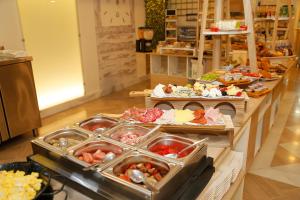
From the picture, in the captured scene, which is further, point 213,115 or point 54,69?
point 54,69

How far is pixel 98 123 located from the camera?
1415mm

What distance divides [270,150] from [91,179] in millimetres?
2565

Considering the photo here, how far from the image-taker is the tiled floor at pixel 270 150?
7.49ft

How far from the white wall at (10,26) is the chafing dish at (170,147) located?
10.9 ft

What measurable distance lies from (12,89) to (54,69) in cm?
131

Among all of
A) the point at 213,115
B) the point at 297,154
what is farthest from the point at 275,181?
the point at 213,115

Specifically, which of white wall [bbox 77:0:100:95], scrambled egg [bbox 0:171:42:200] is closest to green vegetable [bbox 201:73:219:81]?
scrambled egg [bbox 0:171:42:200]

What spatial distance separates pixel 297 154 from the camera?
2859 millimetres

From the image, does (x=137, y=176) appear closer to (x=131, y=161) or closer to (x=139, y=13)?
(x=131, y=161)

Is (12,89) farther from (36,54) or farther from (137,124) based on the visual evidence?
(137,124)

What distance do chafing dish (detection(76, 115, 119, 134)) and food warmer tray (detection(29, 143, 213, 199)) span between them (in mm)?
266

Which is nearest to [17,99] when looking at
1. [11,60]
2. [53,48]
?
[11,60]

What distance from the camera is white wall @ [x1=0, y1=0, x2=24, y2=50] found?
3.53 m

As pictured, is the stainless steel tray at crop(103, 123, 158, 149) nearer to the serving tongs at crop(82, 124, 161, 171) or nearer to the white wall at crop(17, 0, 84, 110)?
the serving tongs at crop(82, 124, 161, 171)
